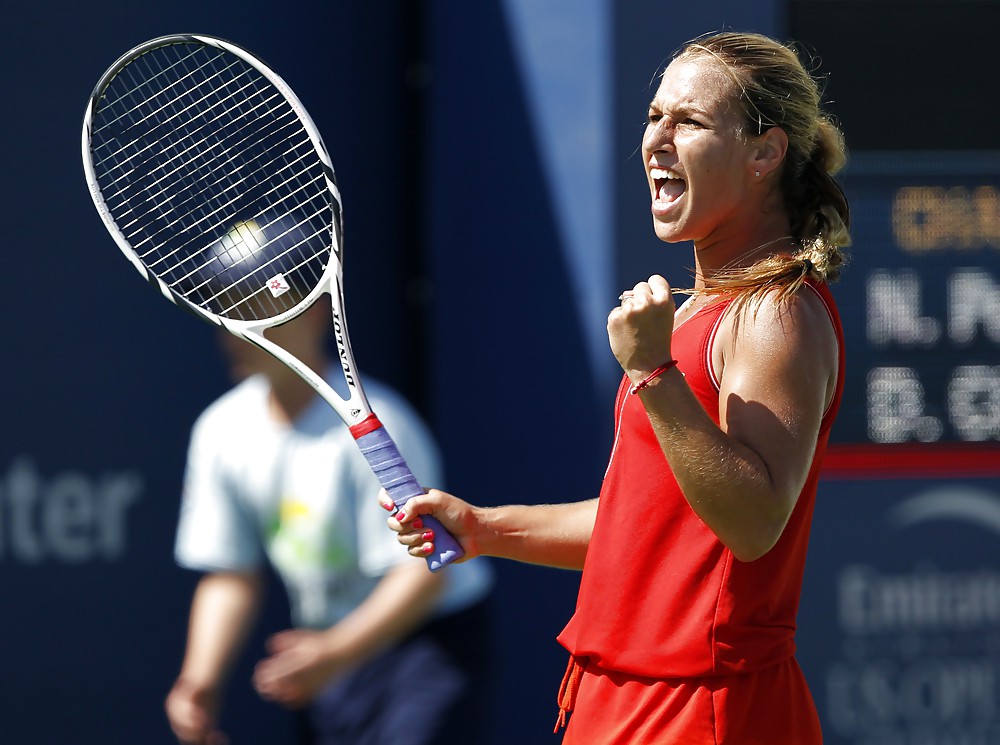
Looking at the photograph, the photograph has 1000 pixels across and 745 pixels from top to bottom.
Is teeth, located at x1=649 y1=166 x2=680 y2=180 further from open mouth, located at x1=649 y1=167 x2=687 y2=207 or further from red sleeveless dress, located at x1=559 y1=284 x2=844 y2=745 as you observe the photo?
red sleeveless dress, located at x1=559 y1=284 x2=844 y2=745

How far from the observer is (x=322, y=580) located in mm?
3043

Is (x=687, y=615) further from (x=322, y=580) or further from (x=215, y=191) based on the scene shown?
(x=215, y=191)

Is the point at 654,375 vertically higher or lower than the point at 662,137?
lower

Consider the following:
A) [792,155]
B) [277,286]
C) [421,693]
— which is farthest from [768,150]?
[421,693]

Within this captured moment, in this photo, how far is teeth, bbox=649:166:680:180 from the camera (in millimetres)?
1865

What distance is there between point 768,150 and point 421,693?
1.48 m

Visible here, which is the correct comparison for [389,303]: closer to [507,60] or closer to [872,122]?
[507,60]

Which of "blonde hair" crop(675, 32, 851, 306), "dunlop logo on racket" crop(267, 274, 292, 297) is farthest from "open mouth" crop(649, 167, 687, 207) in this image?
"dunlop logo on racket" crop(267, 274, 292, 297)

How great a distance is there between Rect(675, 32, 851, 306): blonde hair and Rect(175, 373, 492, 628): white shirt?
1.24 meters

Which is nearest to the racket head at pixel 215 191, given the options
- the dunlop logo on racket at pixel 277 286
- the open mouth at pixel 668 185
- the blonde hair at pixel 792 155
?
the dunlop logo on racket at pixel 277 286

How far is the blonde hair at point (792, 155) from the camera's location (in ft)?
5.90

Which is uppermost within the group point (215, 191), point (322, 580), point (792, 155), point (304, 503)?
point (792, 155)

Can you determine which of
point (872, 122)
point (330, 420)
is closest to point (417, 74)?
point (872, 122)

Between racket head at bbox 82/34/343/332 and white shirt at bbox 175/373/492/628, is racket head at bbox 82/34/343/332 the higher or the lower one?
the higher one
